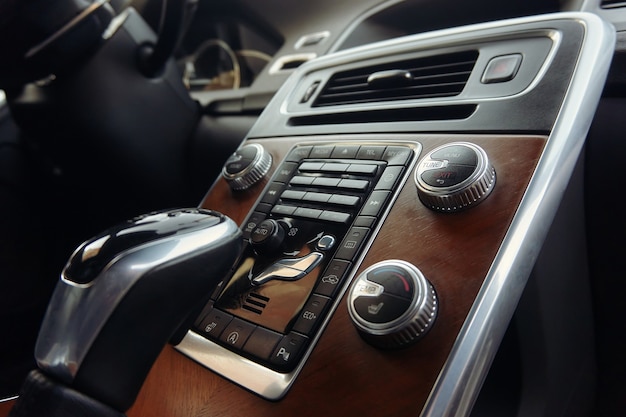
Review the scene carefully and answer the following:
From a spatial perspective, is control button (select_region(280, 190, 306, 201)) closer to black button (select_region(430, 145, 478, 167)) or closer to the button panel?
the button panel

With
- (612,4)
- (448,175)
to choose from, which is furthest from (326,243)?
(612,4)

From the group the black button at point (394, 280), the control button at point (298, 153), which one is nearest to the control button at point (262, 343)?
the black button at point (394, 280)

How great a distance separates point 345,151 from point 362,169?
5cm

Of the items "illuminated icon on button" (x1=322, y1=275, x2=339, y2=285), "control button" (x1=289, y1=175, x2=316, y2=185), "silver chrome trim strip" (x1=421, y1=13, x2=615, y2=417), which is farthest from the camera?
"control button" (x1=289, y1=175, x2=316, y2=185)

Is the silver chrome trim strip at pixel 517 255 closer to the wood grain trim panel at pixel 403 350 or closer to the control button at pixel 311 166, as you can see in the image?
the wood grain trim panel at pixel 403 350

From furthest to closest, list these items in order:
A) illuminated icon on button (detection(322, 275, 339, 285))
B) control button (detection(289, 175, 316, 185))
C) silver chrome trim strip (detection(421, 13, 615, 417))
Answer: control button (detection(289, 175, 316, 185)) → illuminated icon on button (detection(322, 275, 339, 285)) → silver chrome trim strip (detection(421, 13, 615, 417))

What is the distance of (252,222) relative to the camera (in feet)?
1.78

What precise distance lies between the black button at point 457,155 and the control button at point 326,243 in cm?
11

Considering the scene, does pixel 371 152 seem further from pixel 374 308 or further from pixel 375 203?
pixel 374 308

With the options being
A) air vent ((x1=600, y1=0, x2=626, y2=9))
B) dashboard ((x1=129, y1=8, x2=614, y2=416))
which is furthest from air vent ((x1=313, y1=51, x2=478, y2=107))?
air vent ((x1=600, y1=0, x2=626, y2=9))

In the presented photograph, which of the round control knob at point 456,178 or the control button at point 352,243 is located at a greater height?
the round control knob at point 456,178

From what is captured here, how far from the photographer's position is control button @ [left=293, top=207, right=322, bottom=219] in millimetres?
484

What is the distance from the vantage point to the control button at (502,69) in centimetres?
48

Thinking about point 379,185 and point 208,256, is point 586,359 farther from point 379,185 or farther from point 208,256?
point 208,256
